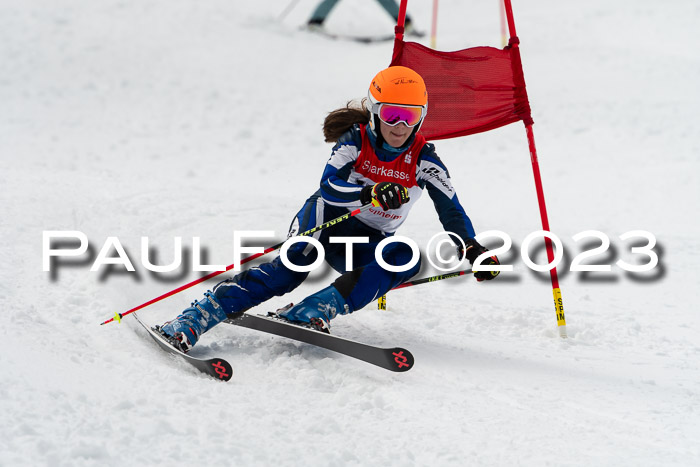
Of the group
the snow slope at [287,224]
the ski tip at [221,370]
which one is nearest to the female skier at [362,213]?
the snow slope at [287,224]

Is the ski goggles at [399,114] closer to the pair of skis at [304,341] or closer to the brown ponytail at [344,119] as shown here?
the brown ponytail at [344,119]

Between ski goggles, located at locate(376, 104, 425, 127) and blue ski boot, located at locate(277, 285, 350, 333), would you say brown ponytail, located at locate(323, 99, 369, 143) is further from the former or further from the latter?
blue ski boot, located at locate(277, 285, 350, 333)

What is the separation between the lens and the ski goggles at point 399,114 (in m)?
3.84

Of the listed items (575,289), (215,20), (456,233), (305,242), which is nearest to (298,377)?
(305,242)

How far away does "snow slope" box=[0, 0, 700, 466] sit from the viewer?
2.77m

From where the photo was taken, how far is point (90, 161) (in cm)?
891

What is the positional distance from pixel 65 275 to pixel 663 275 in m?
4.60

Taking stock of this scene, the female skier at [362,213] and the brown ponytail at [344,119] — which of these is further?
the brown ponytail at [344,119]

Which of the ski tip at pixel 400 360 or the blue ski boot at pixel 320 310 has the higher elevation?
the blue ski boot at pixel 320 310

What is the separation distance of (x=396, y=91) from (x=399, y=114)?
0.42 feet

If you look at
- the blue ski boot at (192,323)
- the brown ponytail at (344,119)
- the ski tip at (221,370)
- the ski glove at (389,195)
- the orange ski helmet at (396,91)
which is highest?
the orange ski helmet at (396,91)

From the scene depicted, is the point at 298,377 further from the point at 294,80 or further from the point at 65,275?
the point at 294,80

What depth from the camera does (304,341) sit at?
370 cm

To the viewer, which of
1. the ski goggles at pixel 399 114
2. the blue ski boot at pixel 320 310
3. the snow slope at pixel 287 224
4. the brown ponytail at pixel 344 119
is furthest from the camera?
the brown ponytail at pixel 344 119
